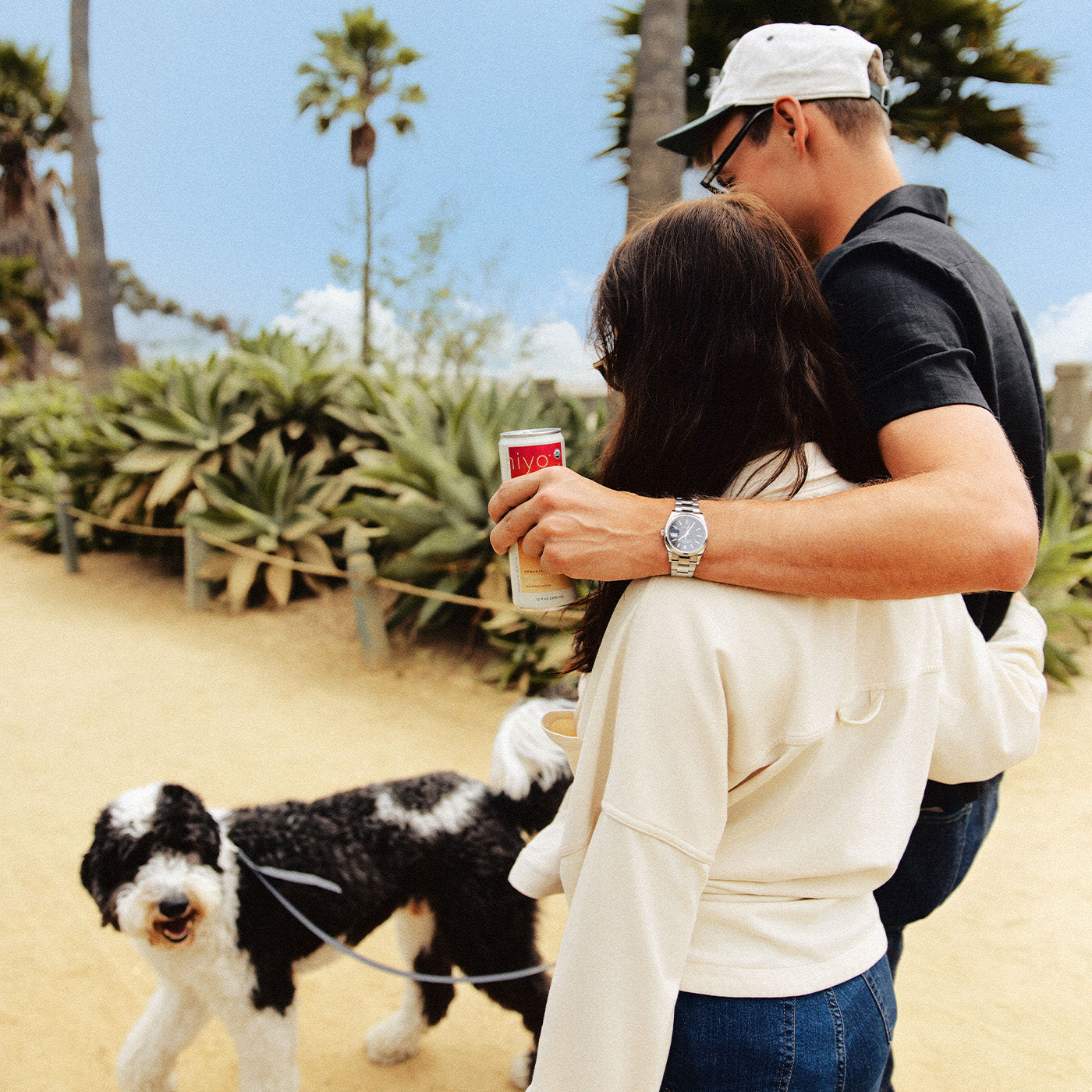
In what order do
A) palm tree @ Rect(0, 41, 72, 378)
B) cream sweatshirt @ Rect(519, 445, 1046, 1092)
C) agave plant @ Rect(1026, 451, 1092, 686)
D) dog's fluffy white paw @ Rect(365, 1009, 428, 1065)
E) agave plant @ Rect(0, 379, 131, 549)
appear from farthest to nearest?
palm tree @ Rect(0, 41, 72, 378), agave plant @ Rect(0, 379, 131, 549), agave plant @ Rect(1026, 451, 1092, 686), dog's fluffy white paw @ Rect(365, 1009, 428, 1065), cream sweatshirt @ Rect(519, 445, 1046, 1092)

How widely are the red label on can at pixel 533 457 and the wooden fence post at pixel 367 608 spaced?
455 centimetres

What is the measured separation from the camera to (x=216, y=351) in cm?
873

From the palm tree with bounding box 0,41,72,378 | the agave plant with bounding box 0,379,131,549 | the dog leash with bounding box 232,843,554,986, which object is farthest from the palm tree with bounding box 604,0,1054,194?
the palm tree with bounding box 0,41,72,378

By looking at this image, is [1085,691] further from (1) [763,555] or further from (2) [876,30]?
(2) [876,30]

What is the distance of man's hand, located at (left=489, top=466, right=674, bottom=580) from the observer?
0.94 meters

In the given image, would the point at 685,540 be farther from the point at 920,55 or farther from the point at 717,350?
the point at 920,55

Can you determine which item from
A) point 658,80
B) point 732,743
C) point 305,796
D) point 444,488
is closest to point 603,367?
point 732,743

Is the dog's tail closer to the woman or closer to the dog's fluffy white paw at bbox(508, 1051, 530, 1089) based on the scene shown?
the dog's fluffy white paw at bbox(508, 1051, 530, 1089)

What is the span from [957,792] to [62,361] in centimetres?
4248

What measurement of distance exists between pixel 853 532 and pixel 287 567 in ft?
19.7

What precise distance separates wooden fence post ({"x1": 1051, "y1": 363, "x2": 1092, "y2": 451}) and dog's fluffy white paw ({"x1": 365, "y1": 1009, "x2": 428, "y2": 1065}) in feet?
26.3

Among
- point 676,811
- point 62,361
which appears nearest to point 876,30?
point 676,811

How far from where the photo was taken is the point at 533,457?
3.78ft

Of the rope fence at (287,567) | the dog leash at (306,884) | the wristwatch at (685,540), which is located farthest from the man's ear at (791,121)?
the rope fence at (287,567)
